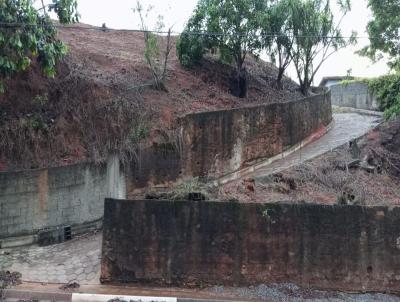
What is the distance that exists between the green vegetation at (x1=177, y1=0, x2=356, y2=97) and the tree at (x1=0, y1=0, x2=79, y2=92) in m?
4.85

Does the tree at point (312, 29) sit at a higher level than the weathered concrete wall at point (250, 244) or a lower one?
higher

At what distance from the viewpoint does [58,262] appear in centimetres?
937

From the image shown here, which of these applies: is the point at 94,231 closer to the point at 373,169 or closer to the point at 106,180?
the point at 106,180

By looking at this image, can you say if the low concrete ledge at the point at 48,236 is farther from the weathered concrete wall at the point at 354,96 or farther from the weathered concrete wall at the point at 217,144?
the weathered concrete wall at the point at 354,96

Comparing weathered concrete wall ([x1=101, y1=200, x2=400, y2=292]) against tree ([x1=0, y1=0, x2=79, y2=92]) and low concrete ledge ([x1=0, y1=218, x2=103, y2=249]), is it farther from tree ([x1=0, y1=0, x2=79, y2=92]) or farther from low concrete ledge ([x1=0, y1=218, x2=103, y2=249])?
tree ([x1=0, y1=0, x2=79, y2=92])

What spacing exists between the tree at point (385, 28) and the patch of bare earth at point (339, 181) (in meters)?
3.00

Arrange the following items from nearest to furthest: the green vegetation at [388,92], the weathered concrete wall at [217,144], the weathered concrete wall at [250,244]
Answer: the weathered concrete wall at [250,244]
the weathered concrete wall at [217,144]
the green vegetation at [388,92]

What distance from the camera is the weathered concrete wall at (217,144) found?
11781mm

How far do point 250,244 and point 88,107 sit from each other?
5962 mm

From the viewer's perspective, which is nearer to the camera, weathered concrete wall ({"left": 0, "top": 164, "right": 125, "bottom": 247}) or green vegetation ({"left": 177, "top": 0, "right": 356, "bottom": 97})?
weathered concrete wall ({"left": 0, "top": 164, "right": 125, "bottom": 247})

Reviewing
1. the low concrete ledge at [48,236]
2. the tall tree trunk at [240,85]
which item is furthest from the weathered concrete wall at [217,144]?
the tall tree trunk at [240,85]

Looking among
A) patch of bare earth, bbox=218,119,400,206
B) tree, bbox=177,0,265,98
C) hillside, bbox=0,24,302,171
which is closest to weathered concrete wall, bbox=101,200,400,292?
patch of bare earth, bbox=218,119,400,206

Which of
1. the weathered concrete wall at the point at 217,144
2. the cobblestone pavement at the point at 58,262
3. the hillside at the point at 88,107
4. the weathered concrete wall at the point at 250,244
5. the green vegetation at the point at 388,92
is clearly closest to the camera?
the weathered concrete wall at the point at 250,244

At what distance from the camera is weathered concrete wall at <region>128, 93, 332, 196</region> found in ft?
38.7
